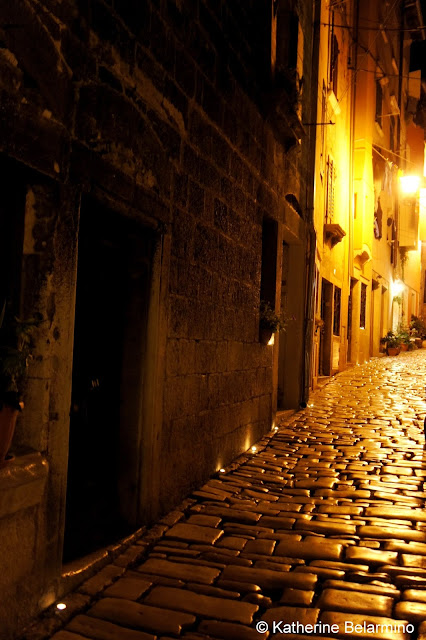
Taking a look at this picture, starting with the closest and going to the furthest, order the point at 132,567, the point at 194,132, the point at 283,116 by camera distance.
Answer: the point at 132,567
the point at 194,132
the point at 283,116

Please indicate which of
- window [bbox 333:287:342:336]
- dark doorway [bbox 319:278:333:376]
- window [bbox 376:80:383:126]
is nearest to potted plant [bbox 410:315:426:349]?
window [bbox 376:80:383:126]

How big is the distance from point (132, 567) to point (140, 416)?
102 cm

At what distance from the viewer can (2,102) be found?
2.56 m

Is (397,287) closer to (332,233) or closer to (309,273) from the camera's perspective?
(332,233)

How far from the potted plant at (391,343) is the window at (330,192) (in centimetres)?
1106

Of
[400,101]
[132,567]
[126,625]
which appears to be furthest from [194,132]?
[400,101]

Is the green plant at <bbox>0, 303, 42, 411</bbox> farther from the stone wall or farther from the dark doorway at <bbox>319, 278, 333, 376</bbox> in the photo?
the dark doorway at <bbox>319, 278, 333, 376</bbox>

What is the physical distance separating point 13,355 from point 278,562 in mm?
2152

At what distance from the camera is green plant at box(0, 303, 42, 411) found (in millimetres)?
2588

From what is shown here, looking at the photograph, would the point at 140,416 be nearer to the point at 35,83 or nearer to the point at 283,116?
the point at 35,83

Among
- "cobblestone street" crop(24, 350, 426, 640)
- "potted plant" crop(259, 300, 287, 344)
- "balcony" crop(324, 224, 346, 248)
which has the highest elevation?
"balcony" crop(324, 224, 346, 248)

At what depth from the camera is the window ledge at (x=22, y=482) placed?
2.62 meters

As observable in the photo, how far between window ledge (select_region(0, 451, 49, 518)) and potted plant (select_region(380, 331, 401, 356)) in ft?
73.1

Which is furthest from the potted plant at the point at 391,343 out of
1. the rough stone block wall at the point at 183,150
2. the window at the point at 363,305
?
the rough stone block wall at the point at 183,150
